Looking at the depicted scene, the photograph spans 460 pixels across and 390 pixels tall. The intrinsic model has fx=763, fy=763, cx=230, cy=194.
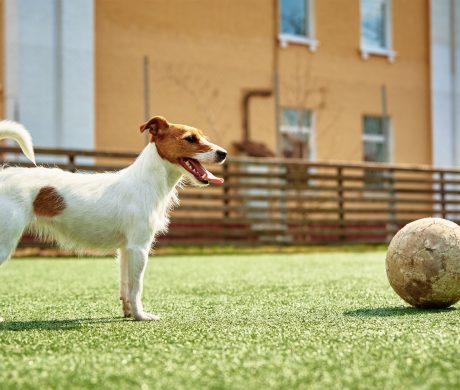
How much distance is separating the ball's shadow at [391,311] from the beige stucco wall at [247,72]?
29.1 ft

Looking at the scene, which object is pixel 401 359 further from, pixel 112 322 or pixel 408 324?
pixel 112 322

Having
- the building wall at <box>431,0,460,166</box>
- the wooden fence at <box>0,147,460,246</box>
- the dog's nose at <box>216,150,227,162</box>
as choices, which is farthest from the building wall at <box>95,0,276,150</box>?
the dog's nose at <box>216,150,227,162</box>

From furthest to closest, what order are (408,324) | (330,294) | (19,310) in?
(330,294) < (19,310) < (408,324)

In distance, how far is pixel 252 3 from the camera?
14242mm

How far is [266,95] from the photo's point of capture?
1434 centimetres

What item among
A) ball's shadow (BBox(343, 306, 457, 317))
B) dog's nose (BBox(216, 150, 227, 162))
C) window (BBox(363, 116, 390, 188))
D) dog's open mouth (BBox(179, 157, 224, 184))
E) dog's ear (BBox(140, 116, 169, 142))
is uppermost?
window (BBox(363, 116, 390, 188))

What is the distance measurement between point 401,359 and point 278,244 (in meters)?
9.94

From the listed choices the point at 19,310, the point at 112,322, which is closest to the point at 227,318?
the point at 112,322

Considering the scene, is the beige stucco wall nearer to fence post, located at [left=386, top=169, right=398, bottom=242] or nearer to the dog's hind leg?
fence post, located at [left=386, top=169, right=398, bottom=242]

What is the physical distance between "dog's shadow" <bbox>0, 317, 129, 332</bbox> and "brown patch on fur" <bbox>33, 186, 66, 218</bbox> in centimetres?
55

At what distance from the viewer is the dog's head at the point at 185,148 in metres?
4.19

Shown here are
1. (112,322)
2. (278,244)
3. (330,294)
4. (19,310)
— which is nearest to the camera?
(112,322)

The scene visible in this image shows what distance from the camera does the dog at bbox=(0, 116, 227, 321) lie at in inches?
154

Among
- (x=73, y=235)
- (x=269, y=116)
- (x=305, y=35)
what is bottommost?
(x=73, y=235)
